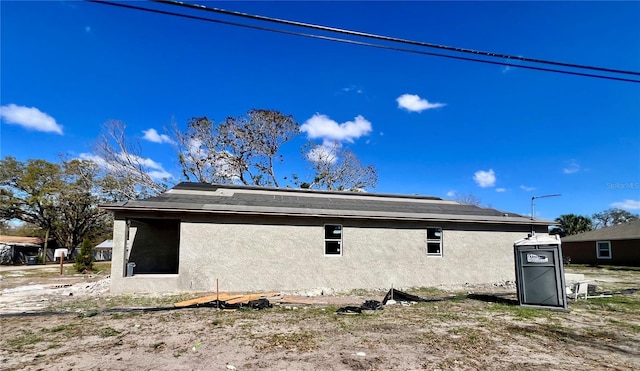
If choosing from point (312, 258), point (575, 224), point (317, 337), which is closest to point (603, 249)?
point (575, 224)

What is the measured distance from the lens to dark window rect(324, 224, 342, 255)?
12172mm

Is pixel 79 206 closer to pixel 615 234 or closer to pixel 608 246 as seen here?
pixel 608 246

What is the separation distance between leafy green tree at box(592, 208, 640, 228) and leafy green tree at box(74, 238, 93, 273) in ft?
239

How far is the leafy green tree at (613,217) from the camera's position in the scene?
58.5m

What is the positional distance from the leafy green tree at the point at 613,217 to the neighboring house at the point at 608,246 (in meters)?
39.6

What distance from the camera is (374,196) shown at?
1627 cm

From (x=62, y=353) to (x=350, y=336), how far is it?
4.28 meters

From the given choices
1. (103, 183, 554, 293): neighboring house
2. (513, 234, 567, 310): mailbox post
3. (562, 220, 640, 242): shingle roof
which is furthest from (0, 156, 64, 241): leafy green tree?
(562, 220, 640, 242): shingle roof

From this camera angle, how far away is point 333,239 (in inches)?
480

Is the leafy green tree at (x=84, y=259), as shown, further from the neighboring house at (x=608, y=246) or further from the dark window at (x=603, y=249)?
the dark window at (x=603, y=249)

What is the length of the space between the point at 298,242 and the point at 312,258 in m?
0.71

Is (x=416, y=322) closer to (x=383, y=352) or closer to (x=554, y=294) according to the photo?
(x=383, y=352)

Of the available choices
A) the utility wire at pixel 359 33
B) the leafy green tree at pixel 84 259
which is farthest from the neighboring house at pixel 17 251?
the utility wire at pixel 359 33

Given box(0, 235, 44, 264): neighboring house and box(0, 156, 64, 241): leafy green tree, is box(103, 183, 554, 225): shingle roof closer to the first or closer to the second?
box(0, 156, 64, 241): leafy green tree
